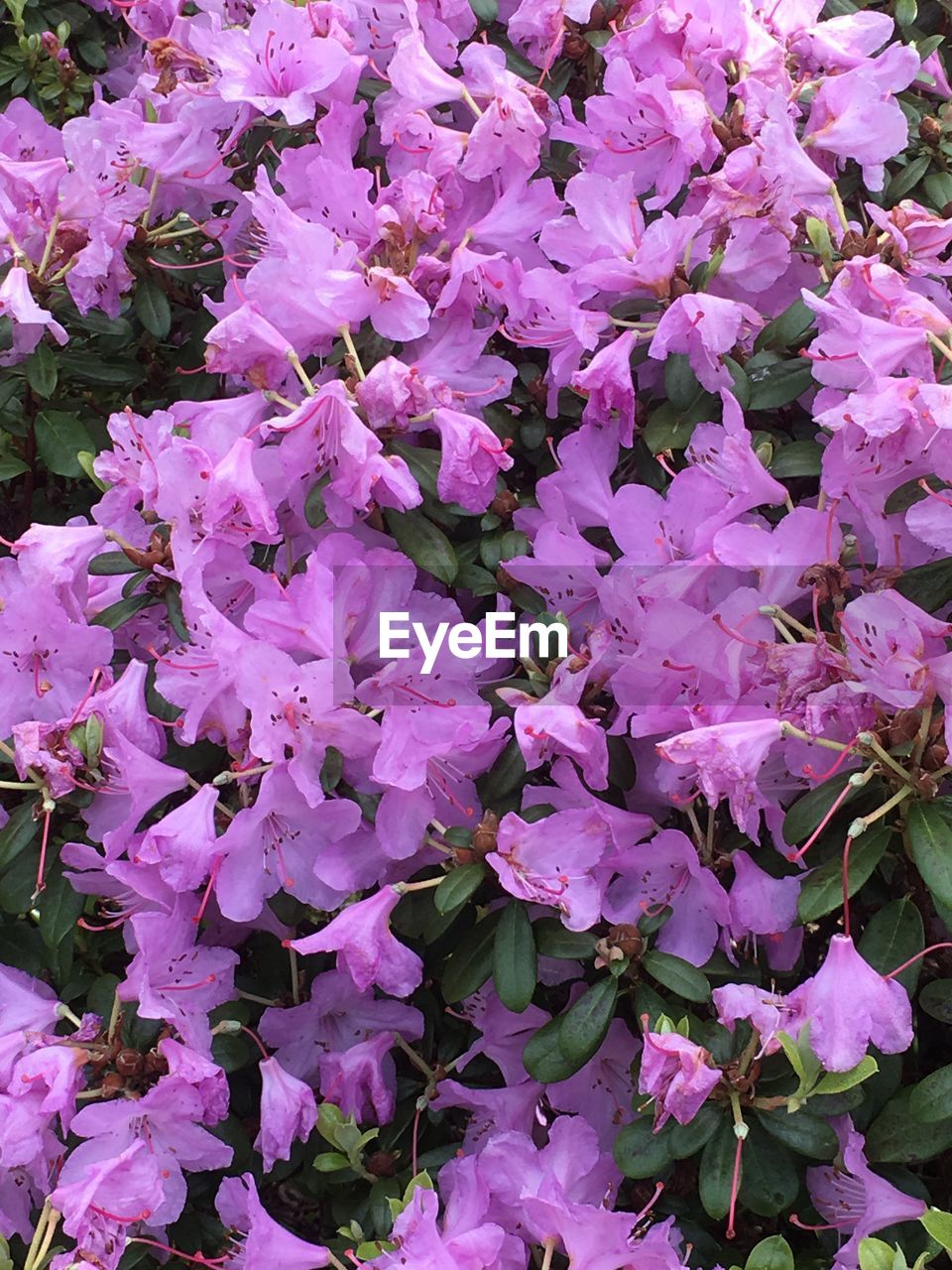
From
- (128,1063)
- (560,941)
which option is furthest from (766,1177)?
(128,1063)

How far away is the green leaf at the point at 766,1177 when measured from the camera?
1244mm

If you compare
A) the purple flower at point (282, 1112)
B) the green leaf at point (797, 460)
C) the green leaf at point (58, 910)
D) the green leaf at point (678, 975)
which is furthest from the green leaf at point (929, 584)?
the green leaf at point (58, 910)

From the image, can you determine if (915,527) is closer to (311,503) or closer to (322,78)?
(311,503)

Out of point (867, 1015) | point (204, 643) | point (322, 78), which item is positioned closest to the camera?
point (867, 1015)

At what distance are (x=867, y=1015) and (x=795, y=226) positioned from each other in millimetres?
822

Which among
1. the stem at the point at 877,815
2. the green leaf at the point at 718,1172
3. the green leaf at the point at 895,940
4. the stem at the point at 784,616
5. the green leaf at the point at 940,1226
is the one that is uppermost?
the stem at the point at 784,616

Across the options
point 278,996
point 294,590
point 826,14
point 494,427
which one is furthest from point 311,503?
point 826,14

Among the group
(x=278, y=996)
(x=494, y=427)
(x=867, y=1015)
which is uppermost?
(x=494, y=427)

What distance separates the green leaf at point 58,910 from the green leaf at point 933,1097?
853 millimetres

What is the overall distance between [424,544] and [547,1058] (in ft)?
1.75

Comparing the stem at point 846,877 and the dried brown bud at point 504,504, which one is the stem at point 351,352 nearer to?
the dried brown bud at point 504,504

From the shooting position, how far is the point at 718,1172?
1237 mm

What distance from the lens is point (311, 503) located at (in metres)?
1.42

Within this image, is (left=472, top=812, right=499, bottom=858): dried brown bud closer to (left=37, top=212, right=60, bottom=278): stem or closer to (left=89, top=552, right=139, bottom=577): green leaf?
(left=89, top=552, right=139, bottom=577): green leaf
